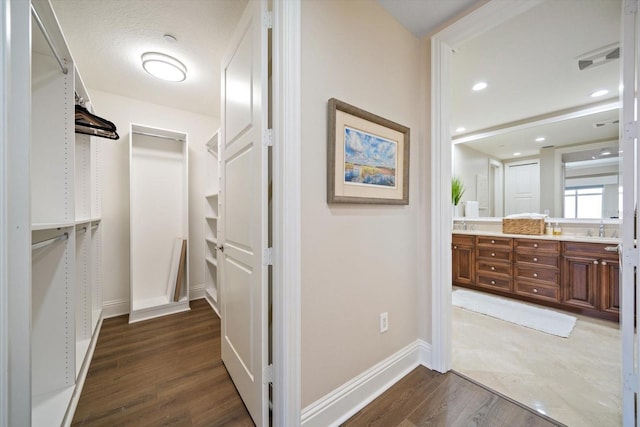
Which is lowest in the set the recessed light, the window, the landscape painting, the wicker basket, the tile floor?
the tile floor

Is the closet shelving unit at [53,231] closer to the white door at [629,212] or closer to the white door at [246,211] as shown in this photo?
the white door at [246,211]

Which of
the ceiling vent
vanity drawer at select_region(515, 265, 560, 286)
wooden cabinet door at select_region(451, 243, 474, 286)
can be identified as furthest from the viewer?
wooden cabinet door at select_region(451, 243, 474, 286)

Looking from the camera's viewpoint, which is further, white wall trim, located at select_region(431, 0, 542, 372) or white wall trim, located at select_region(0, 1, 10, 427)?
white wall trim, located at select_region(431, 0, 542, 372)

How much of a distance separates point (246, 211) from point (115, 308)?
2.60 m

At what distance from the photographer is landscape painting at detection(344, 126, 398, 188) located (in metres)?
1.42

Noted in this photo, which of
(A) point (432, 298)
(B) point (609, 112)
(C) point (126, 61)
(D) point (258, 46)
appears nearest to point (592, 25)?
(B) point (609, 112)

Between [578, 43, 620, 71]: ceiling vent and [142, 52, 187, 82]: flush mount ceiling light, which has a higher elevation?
[578, 43, 620, 71]: ceiling vent

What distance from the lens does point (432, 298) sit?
5.93 ft

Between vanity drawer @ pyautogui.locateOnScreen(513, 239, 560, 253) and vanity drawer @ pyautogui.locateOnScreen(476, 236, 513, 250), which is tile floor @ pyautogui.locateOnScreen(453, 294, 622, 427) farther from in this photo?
vanity drawer @ pyautogui.locateOnScreen(476, 236, 513, 250)

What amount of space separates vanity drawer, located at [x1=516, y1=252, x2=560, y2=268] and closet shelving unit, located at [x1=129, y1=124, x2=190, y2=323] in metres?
4.19

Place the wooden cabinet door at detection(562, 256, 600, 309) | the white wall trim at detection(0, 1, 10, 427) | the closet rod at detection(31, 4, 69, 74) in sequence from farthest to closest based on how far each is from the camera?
the wooden cabinet door at detection(562, 256, 600, 309), the closet rod at detection(31, 4, 69, 74), the white wall trim at detection(0, 1, 10, 427)

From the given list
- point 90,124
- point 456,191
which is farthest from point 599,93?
point 90,124

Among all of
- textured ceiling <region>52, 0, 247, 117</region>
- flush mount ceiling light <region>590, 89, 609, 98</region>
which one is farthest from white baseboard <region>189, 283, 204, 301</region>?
flush mount ceiling light <region>590, 89, 609, 98</region>

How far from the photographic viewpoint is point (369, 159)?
5.02ft
